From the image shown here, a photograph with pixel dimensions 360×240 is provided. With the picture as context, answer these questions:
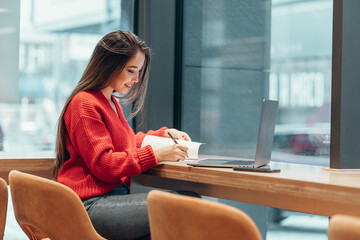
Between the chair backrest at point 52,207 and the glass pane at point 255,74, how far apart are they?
144 cm

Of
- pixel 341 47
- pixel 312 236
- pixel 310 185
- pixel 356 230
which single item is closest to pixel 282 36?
pixel 341 47

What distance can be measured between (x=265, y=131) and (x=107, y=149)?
0.65 meters

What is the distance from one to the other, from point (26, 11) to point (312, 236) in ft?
7.52

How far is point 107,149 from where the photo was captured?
197 cm

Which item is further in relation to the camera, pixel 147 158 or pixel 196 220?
pixel 147 158

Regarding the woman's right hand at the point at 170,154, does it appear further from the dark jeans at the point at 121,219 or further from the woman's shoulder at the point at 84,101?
the woman's shoulder at the point at 84,101

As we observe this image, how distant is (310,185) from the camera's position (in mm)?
1524

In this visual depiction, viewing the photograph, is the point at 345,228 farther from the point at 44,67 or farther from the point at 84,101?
the point at 44,67

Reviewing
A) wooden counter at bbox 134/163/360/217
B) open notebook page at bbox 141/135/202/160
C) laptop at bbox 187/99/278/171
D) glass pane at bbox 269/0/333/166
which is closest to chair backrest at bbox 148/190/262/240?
wooden counter at bbox 134/163/360/217

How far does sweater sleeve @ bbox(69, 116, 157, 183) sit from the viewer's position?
6.30 ft

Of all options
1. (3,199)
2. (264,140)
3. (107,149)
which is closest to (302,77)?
(264,140)

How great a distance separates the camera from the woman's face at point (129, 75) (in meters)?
2.21

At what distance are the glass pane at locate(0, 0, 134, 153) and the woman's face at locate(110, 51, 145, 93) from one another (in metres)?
1.11

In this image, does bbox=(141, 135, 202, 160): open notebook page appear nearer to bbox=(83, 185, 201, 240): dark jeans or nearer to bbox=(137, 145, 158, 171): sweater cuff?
bbox=(137, 145, 158, 171): sweater cuff
